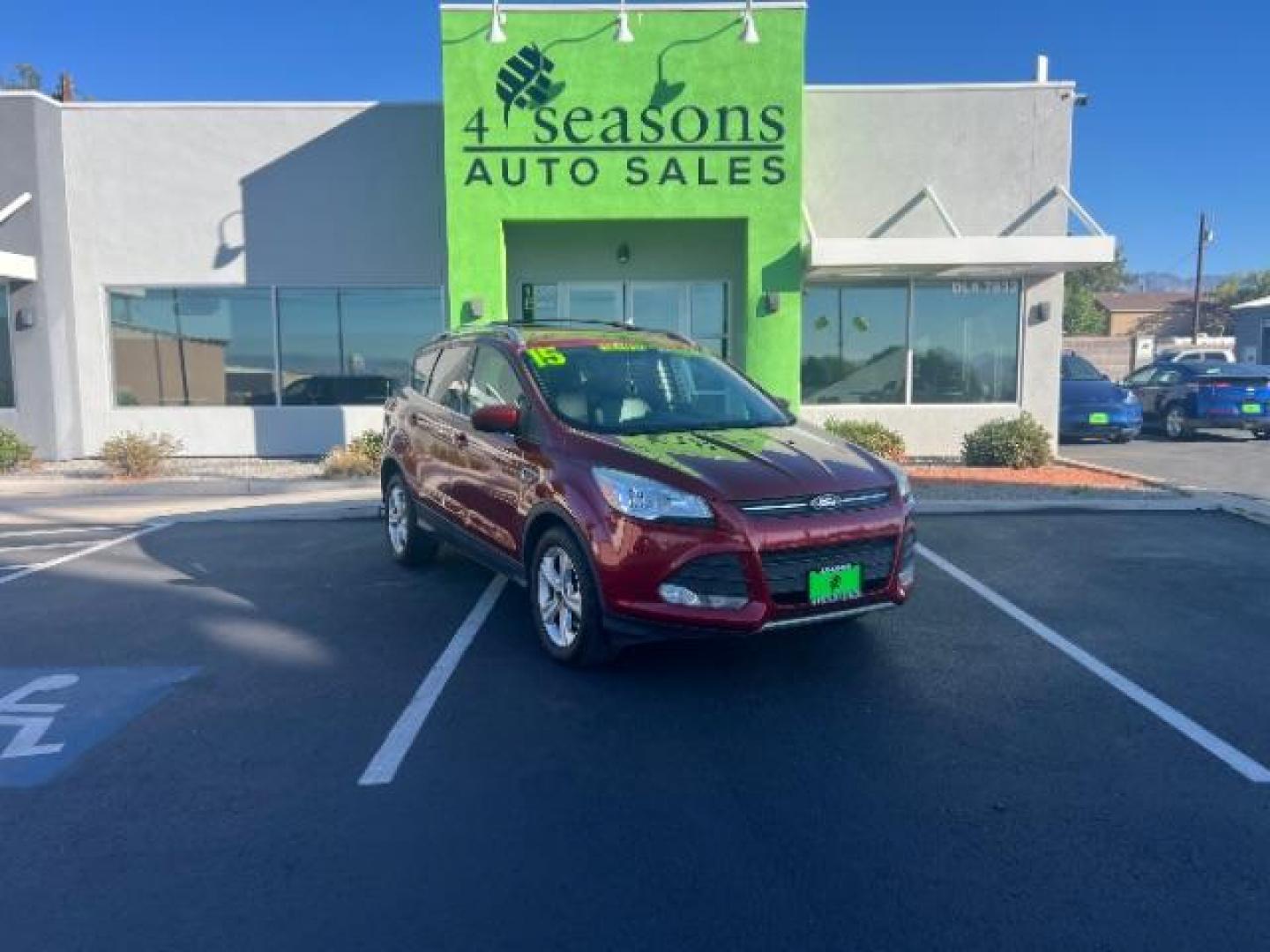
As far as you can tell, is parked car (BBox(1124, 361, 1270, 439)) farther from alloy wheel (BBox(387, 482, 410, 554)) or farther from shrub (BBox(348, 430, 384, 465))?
alloy wheel (BBox(387, 482, 410, 554))

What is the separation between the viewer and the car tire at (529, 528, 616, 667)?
198 inches

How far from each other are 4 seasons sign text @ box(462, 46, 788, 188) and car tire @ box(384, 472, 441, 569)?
6.19m

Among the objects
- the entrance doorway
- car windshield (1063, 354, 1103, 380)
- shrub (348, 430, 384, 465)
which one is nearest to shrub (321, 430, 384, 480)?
shrub (348, 430, 384, 465)

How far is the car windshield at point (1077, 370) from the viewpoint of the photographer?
729 inches

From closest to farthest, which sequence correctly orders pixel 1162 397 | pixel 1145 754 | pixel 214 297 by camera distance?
pixel 1145 754, pixel 214 297, pixel 1162 397

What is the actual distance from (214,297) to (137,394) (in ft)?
6.24

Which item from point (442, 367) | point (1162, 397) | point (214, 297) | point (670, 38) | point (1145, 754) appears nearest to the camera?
point (1145, 754)

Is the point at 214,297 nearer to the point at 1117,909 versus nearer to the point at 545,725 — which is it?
the point at 545,725

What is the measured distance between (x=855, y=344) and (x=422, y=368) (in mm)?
8196

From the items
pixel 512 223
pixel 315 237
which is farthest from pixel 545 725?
pixel 315 237

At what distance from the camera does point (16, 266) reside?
532 inches

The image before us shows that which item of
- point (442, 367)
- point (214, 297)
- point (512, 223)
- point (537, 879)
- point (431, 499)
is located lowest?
point (537, 879)

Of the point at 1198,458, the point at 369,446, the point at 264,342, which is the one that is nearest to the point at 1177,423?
the point at 1198,458

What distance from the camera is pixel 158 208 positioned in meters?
14.3
